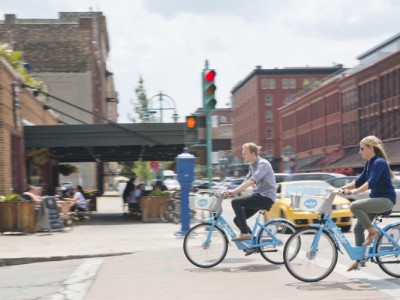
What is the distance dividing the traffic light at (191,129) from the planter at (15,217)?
4373mm

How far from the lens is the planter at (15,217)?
17625mm

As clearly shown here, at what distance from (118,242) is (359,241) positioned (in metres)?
7.37

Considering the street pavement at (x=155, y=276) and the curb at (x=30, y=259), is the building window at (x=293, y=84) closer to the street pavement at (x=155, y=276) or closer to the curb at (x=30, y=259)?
the street pavement at (x=155, y=276)

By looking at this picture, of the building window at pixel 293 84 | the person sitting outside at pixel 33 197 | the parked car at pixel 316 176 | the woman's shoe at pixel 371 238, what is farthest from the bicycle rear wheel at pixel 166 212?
the building window at pixel 293 84

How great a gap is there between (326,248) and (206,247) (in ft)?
7.25

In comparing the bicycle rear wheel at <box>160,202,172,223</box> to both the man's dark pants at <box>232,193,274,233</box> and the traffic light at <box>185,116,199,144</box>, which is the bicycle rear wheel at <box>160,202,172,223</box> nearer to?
the traffic light at <box>185,116,199,144</box>

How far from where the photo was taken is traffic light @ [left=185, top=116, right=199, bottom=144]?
53.4ft

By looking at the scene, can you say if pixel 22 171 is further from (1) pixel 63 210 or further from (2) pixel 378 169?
(2) pixel 378 169

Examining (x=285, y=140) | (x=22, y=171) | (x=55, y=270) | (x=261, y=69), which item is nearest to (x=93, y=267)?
(x=55, y=270)

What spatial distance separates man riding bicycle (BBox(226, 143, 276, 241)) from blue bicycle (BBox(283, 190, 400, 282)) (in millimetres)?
1417

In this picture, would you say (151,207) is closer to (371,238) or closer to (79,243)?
(79,243)

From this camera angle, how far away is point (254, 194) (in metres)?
10.1

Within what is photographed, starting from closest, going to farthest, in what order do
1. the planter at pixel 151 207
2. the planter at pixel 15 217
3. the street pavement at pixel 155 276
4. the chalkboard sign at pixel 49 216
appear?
1. the street pavement at pixel 155 276
2. the planter at pixel 15 217
3. the chalkboard sign at pixel 49 216
4. the planter at pixel 151 207

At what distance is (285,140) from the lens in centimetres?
10231
